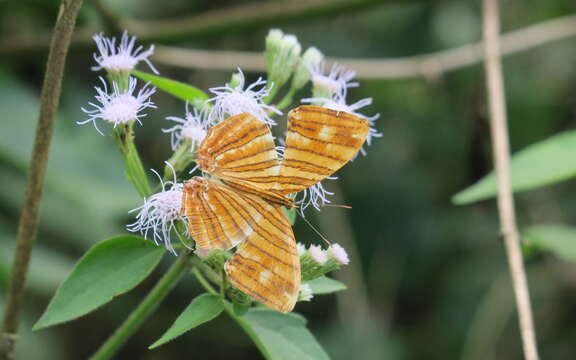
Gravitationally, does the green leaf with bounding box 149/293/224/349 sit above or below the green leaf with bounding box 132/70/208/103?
below

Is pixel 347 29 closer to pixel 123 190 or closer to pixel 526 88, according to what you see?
pixel 526 88

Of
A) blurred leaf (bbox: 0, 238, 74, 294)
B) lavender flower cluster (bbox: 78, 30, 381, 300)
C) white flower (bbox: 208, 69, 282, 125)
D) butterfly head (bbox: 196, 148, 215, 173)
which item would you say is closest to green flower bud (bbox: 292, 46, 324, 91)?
lavender flower cluster (bbox: 78, 30, 381, 300)

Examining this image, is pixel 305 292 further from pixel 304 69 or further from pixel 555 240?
pixel 555 240

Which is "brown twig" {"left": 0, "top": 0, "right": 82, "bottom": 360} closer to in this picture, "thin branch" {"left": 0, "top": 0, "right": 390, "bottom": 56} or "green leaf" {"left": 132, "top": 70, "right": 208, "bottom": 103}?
"green leaf" {"left": 132, "top": 70, "right": 208, "bottom": 103}

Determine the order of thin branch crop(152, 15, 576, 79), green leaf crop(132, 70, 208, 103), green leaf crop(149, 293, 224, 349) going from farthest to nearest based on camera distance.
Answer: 1. thin branch crop(152, 15, 576, 79)
2. green leaf crop(132, 70, 208, 103)
3. green leaf crop(149, 293, 224, 349)

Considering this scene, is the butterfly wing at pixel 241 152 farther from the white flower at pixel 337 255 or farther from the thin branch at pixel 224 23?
the thin branch at pixel 224 23

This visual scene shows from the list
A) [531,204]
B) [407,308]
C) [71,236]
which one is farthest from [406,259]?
[71,236]

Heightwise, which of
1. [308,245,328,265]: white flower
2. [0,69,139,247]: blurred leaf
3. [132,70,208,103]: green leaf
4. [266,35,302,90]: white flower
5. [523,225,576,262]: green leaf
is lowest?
[308,245,328,265]: white flower
